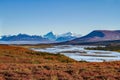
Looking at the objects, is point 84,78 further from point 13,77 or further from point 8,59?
point 8,59

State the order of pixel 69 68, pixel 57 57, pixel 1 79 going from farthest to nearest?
pixel 57 57 → pixel 69 68 → pixel 1 79

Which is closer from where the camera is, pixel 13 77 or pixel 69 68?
pixel 13 77

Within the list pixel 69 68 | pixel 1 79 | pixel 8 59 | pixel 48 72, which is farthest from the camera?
pixel 8 59

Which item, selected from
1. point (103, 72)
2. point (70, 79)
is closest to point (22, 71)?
point (70, 79)

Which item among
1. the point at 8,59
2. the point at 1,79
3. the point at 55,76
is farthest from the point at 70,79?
the point at 8,59

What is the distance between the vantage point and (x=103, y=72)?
2381 cm

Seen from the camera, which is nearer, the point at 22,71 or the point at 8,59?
the point at 22,71

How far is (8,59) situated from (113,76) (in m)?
19.8

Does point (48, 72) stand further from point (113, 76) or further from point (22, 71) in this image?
point (113, 76)

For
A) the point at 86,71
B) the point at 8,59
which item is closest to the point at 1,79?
the point at 86,71

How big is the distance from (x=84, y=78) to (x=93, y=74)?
1.12 meters

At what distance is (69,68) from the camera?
82.5 feet

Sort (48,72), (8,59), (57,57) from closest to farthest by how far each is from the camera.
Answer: (48,72)
(8,59)
(57,57)

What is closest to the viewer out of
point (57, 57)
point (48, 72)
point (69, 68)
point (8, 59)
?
point (48, 72)
